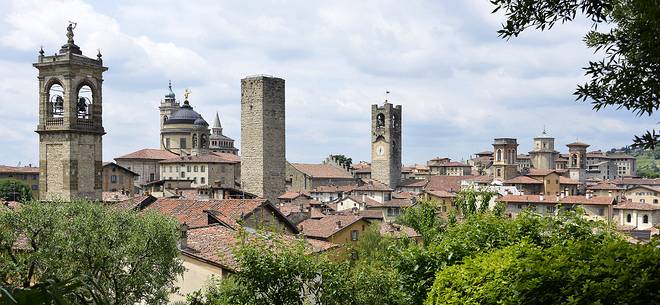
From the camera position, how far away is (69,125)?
3312cm

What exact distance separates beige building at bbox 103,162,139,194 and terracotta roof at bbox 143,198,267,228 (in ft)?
139

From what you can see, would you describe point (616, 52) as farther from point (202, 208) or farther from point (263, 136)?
point (263, 136)

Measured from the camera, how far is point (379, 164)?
104 meters

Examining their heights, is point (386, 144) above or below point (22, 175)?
above

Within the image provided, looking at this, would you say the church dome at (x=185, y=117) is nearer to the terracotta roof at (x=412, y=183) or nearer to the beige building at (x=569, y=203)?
the terracotta roof at (x=412, y=183)

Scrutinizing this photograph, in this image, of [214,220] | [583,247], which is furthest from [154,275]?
[583,247]

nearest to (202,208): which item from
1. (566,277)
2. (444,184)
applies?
(566,277)

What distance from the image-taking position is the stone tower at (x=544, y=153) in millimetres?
147750

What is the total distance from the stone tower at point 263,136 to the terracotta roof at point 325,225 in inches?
673

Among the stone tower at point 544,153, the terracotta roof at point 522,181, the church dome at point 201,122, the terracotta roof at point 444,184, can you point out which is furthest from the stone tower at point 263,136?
the stone tower at point 544,153

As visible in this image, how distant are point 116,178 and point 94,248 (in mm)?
60517

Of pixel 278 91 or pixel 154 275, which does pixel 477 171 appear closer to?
pixel 278 91

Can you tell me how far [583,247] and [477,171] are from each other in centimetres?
14164

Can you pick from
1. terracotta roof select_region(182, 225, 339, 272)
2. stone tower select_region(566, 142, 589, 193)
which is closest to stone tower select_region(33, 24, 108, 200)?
terracotta roof select_region(182, 225, 339, 272)
